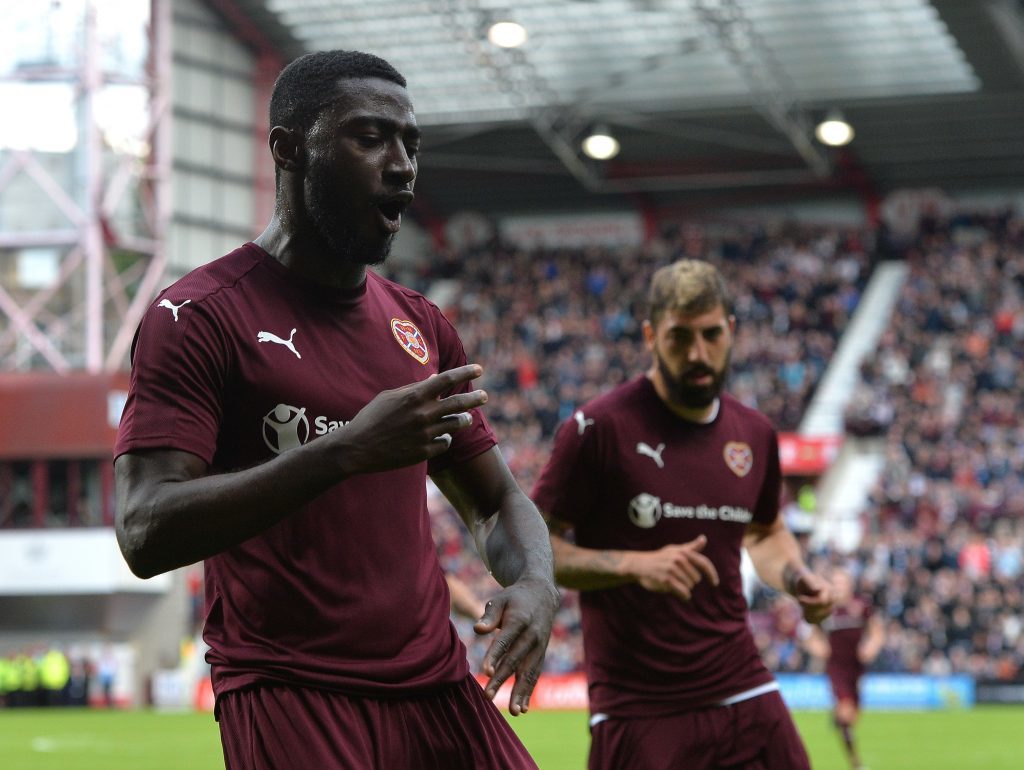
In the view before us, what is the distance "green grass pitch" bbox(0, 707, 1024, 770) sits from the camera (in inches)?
688

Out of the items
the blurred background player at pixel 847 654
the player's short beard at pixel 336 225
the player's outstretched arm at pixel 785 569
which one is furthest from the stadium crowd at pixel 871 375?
the player's short beard at pixel 336 225

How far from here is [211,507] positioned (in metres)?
3.19

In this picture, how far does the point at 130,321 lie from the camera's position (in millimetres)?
35062

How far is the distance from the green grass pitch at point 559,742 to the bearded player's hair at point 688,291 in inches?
413

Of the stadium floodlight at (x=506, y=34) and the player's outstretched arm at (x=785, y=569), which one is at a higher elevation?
the stadium floodlight at (x=506, y=34)

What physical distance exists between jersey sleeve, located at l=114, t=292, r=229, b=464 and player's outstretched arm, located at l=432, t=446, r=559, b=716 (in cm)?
67

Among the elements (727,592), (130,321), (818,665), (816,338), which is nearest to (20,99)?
(130,321)

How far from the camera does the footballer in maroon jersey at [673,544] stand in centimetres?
595

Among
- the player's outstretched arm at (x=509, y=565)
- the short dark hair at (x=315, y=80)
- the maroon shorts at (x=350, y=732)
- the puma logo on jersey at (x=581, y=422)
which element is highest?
the short dark hair at (x=315, y=80)

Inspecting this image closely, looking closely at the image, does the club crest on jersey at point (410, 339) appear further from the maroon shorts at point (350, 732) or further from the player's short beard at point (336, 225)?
the maroon shorts at point (350, 732)

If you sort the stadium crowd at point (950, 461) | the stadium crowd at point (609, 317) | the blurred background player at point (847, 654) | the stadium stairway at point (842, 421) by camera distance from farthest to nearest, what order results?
the stadium crowd at point (609, 317), the stadium stairway at point (842, 421), the stadium crowd at point (950, 461), the blurred background player at point (847, 654)

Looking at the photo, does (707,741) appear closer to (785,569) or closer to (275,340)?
(785,569)

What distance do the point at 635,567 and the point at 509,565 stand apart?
6.70 ft

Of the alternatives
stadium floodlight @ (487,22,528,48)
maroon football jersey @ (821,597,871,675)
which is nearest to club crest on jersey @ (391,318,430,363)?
maroon football jersey @ (821,597,871,675)
